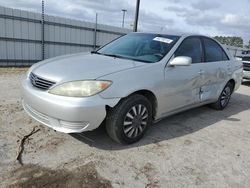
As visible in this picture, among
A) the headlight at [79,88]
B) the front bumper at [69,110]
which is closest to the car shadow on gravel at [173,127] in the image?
the front bumper at [69,110]

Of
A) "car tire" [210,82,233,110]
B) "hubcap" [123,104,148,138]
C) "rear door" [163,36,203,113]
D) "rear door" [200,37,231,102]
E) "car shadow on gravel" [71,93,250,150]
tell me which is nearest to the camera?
"hubcap" [123,104,148,138]

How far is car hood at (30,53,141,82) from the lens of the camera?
325 cm

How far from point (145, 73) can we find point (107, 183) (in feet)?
5.07

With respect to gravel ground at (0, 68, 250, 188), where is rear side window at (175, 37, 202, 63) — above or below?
above

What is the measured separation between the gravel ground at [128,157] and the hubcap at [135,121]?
0.66 feet

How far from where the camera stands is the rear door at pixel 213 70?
4.89 meters

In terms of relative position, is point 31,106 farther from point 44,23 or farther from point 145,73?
point 44,23

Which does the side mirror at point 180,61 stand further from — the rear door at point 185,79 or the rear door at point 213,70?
the rear door at point 213,70

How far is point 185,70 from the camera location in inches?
168

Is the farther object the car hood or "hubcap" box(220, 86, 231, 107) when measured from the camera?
"hubcap" box(220, 86, 231, 107)

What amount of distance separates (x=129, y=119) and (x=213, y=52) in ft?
8.83

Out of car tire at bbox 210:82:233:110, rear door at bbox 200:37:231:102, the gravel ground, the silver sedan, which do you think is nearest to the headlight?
the silver sedan

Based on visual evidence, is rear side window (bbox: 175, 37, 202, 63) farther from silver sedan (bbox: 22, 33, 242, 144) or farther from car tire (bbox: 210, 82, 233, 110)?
car tire (bbox: 210, 82, 233, 110)

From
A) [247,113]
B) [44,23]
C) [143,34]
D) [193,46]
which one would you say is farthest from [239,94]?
[44,23]
